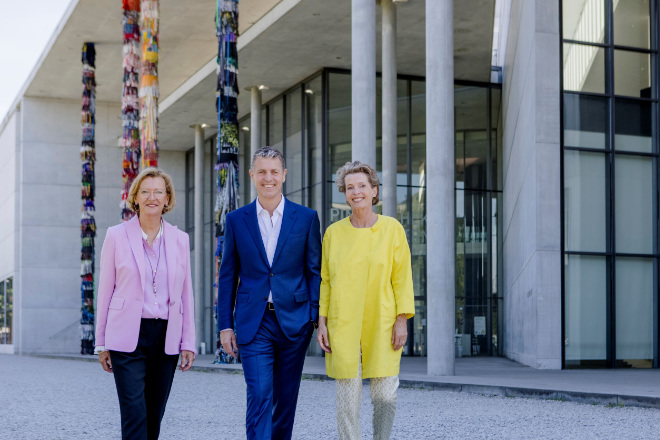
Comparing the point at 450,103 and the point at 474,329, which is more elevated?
the point at 450,103

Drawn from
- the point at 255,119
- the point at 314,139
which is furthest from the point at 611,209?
the point at 255,119

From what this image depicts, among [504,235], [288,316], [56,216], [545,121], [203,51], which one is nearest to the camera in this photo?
[288,316]

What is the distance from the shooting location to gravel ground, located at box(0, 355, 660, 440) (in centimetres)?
777

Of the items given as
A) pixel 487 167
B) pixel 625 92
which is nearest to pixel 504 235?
pixel 487 167

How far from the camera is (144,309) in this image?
4500 millimetres

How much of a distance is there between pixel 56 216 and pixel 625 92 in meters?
28.1

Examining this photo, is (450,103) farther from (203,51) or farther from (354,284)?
(203,51)

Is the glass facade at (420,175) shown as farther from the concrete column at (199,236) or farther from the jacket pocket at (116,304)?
the jacket pocket at (116,304)

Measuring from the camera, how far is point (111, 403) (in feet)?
36.7

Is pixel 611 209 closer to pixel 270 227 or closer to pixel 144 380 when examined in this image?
pixel 270 227

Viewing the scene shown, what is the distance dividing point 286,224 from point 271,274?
27 cm

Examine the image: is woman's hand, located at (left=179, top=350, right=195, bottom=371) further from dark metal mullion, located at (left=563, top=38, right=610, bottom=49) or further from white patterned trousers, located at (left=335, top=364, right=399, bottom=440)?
dark metal mullion, located at (left=563, top=38, right=610, bottom=49)

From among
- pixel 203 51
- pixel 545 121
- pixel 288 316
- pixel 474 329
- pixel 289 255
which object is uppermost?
pixel 203 51

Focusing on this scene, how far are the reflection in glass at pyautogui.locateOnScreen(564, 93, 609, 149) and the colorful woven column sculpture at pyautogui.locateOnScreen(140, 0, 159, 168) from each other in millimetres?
10047
